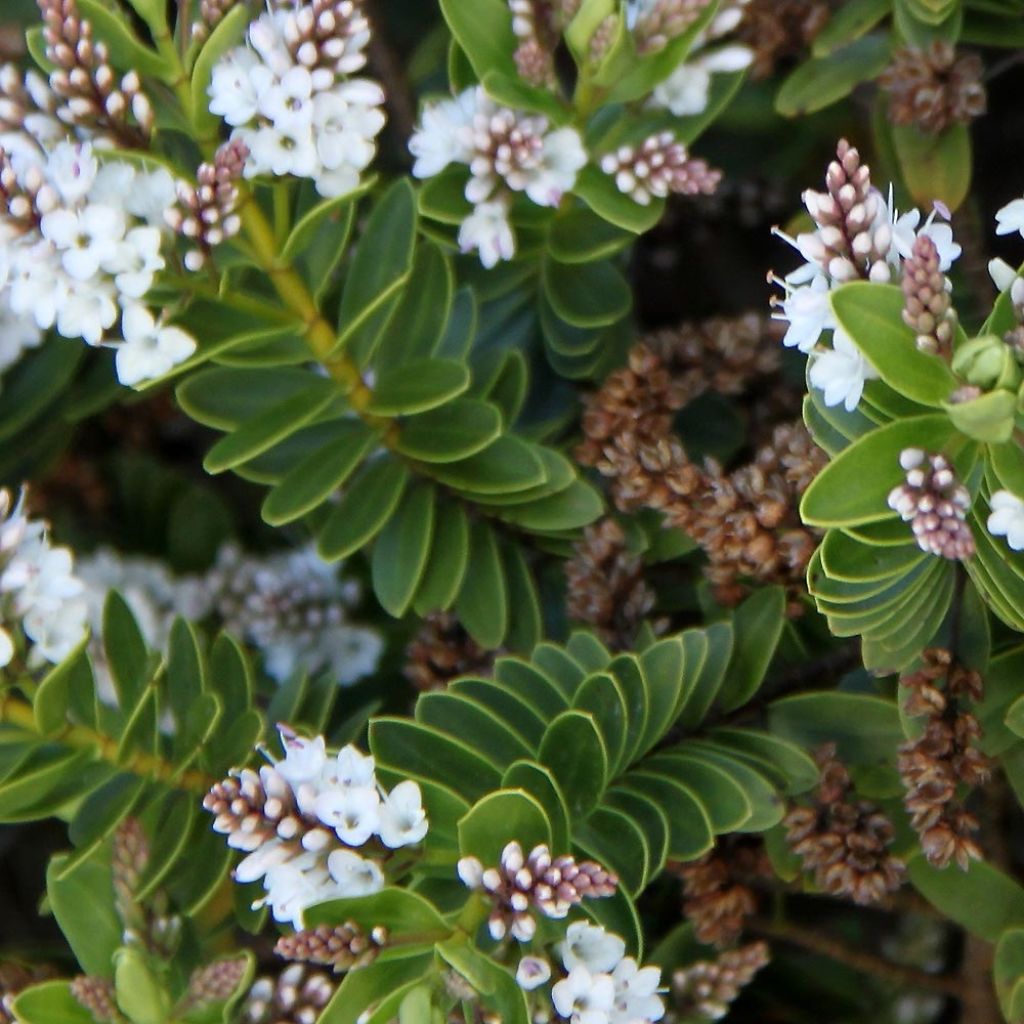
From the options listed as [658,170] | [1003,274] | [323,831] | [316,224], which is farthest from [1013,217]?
[323,831]

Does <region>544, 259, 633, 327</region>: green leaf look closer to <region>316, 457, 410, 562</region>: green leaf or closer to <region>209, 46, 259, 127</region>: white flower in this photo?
<region>316, 457, 410, 562</region>: green leaf

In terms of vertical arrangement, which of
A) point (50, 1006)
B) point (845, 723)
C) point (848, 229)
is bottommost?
point (50, 1006)

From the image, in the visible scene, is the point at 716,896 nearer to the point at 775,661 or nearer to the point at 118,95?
the point at 775,661

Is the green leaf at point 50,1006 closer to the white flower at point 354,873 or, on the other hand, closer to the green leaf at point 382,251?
the white flower at point 354,873

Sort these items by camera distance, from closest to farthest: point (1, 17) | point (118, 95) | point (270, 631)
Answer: point (118, 95)
point (270, 631)
point (1, 17)

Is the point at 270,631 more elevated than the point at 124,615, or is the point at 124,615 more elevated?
the point at 270,631

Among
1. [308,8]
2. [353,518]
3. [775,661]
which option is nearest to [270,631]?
[353,518]

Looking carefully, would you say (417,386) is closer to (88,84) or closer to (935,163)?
(88,84)
